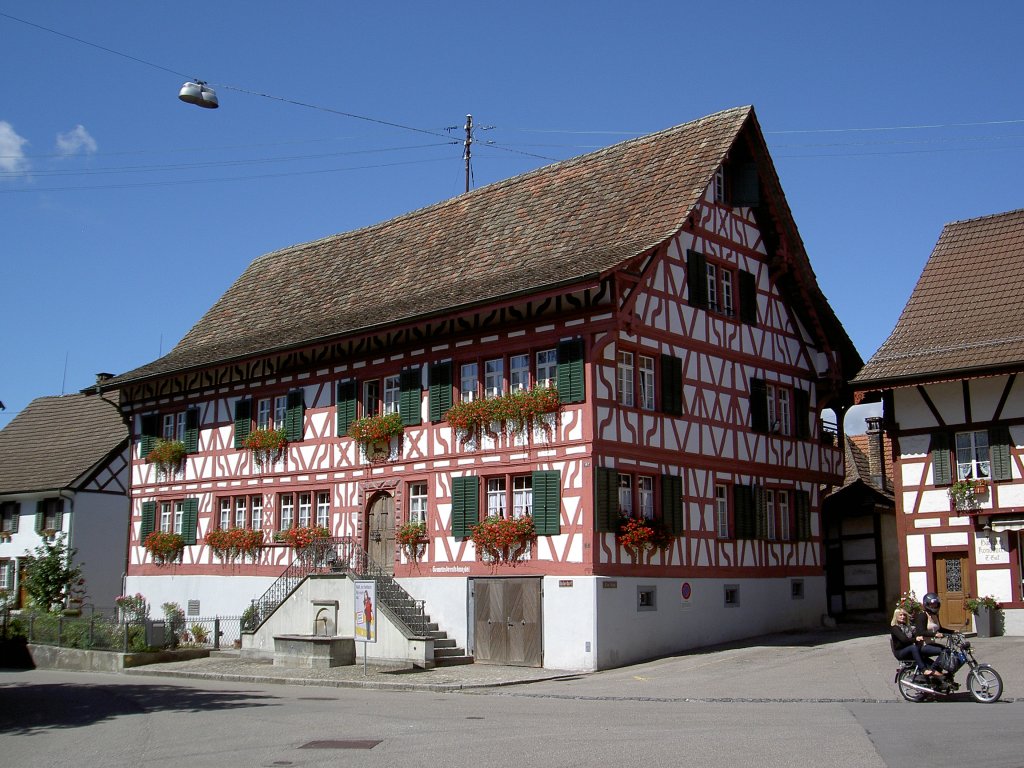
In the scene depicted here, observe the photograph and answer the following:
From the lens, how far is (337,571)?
1094 inches

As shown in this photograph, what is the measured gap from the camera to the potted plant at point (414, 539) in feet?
89.4

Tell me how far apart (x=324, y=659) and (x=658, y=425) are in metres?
8.71

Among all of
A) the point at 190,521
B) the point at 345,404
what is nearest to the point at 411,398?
the point at 345,404

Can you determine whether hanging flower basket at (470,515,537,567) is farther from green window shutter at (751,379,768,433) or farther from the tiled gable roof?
green window shutter at (751,379,768,433)

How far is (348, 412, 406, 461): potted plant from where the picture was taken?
92.5ft

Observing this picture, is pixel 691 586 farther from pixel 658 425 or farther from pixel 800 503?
pixel 800 503

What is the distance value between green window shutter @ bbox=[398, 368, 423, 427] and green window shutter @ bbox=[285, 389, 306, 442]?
408cm

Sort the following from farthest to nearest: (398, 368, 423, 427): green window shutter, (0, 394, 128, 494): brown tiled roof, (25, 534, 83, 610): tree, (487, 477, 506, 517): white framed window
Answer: (0, 394, 128, 494): brown tiled roof, (25, 534, 83, 610): tree, (398, 368, 423, 427): green window shutter, (487, 477, 506, 517): white framed window

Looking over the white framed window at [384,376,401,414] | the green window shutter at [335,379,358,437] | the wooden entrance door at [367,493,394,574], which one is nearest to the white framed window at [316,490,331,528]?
the wooden entrance door at [367,493,394,574]

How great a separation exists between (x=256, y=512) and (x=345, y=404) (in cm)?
492

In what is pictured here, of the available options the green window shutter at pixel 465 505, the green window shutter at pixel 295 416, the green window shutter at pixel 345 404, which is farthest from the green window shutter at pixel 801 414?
the green window shutter at pixel 295 416

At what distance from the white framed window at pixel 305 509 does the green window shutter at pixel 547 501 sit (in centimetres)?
815

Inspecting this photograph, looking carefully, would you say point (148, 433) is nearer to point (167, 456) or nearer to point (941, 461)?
point (167, 456)

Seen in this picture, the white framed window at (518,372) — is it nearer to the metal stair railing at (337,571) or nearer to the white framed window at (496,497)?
the white framed window at (496,497)
